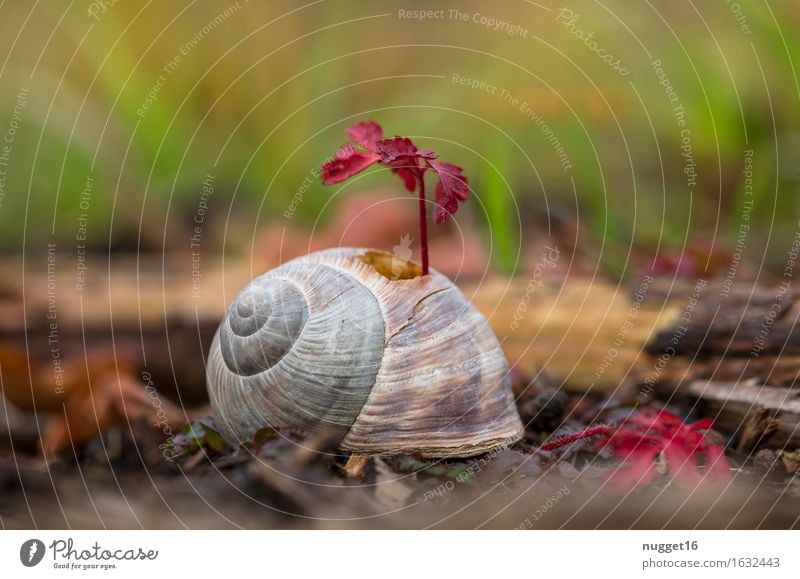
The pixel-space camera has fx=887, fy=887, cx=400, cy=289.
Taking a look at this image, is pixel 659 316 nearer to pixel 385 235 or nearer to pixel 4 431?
pixel 385 235

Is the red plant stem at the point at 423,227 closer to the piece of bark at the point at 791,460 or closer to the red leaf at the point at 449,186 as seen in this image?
the red leaf at the point at 449,186

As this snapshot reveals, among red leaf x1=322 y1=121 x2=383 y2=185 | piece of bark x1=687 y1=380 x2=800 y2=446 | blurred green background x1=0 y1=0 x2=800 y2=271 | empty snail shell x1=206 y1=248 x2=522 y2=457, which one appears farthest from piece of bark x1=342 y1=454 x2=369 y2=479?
blurred green background x1=0 y1=0 x2=800 y2=271

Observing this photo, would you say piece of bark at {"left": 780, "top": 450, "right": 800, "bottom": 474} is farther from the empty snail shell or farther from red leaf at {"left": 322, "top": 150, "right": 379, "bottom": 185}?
red leaf at {"left": 322, "top": 150, "right": 379, "bottom": 185}

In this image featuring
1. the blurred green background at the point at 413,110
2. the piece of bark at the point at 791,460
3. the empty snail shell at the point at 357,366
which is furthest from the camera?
the blurred green background at the point at 413,110

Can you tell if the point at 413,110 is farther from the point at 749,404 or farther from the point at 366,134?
the point at 749,404
